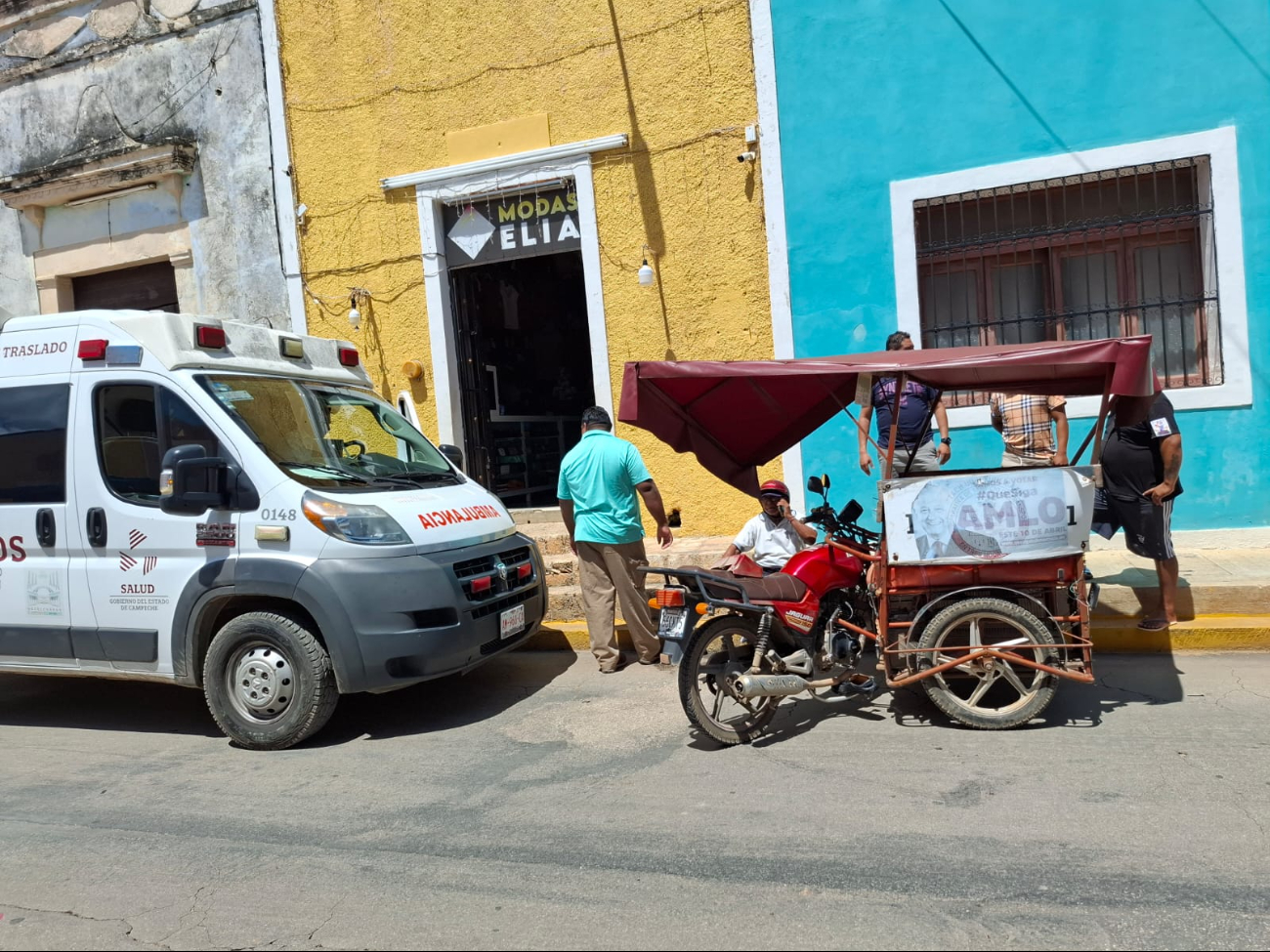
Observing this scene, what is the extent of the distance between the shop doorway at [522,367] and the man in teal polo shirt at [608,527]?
3.98 metres

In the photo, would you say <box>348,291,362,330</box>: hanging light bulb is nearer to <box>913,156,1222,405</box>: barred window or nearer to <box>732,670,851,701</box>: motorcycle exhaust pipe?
<box>913,156,1222,405</box>: barred window

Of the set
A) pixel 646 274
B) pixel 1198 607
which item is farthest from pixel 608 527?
pixel 1198 607

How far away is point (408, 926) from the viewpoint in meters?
3.33

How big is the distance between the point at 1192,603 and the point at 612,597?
3793 mm

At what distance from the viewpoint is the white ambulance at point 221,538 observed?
5.34 m

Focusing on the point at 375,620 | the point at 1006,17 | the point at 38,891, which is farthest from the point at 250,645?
the point at 1006,17

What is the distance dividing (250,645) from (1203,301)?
7689 millimetres

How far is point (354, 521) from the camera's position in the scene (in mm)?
5406


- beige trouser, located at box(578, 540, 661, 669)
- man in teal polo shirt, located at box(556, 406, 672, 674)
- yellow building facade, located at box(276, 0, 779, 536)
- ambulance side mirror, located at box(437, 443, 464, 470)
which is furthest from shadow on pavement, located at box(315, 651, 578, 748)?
yellow building facade, located at box(276, 0, 779, 536)

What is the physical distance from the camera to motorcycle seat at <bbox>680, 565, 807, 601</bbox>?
5062 millimetres

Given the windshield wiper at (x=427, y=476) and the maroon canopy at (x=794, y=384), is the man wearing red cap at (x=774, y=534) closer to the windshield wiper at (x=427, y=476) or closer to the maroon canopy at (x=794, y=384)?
the maroon canopy at (x=794, y=384)

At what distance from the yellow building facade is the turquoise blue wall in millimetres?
520

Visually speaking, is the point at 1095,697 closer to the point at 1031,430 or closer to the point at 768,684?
the point at 768,684

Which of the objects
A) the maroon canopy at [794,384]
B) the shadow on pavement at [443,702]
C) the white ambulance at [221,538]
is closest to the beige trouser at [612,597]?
the shadow on pavement at [443,702]
